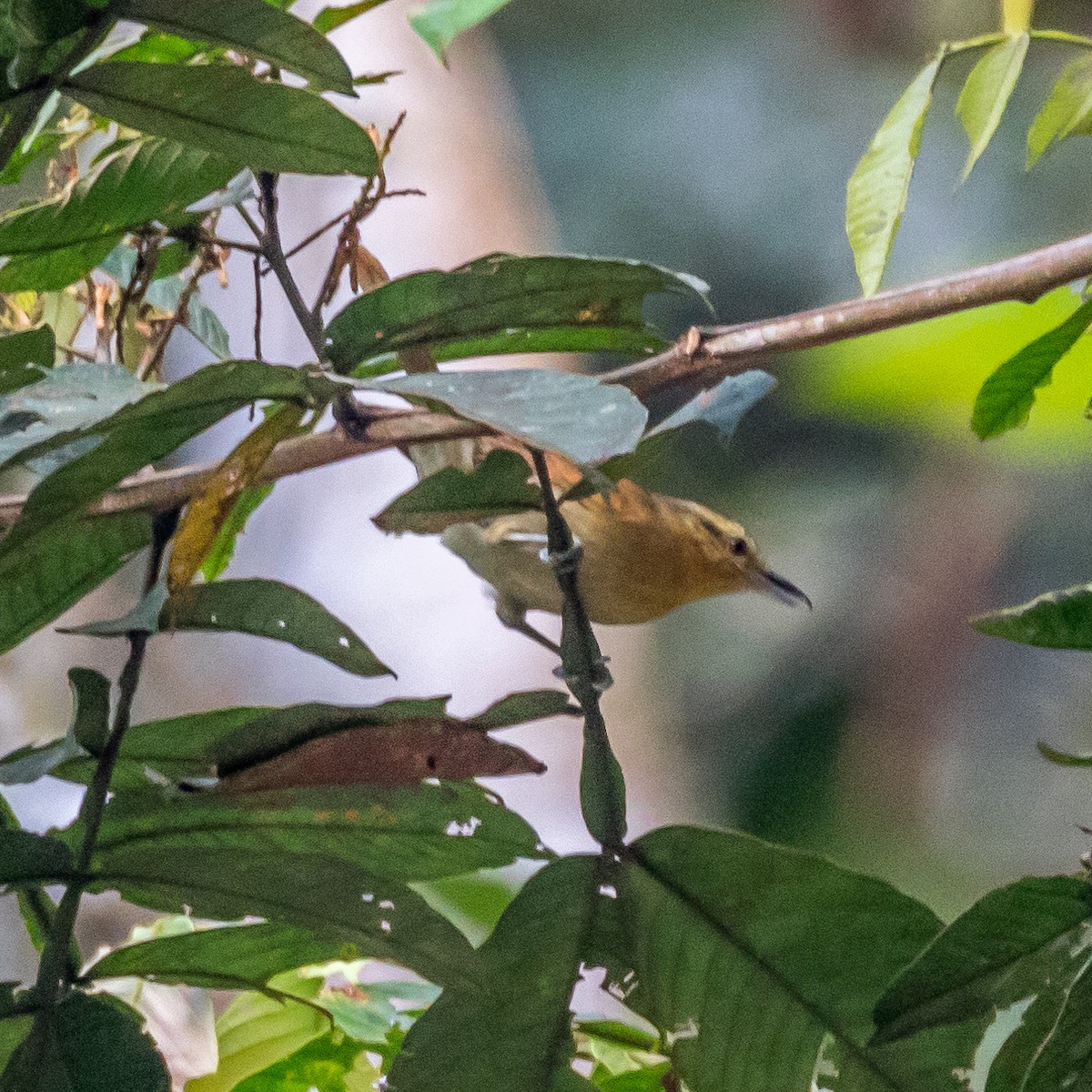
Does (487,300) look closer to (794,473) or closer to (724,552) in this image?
(724,552)

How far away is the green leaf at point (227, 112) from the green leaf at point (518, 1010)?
28 centimetres

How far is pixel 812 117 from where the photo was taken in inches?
64.7

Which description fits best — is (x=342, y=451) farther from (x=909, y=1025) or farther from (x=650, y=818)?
(x=650, y=818)

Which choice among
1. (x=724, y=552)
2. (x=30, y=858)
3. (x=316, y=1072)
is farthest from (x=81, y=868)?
(x=724, y=552)

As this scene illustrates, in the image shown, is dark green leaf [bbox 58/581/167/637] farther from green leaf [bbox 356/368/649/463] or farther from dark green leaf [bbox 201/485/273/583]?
dark green leaf [bbox 201/485/273/583]

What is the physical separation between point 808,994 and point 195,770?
0.27 meters

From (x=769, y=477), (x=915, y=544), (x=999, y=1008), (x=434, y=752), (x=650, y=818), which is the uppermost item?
(x=434, y=752)

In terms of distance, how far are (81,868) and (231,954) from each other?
99 mm

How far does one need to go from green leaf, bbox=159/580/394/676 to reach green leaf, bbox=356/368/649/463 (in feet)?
0.57

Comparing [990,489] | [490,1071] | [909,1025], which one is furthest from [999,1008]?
[990,489]

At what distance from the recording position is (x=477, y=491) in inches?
19.8

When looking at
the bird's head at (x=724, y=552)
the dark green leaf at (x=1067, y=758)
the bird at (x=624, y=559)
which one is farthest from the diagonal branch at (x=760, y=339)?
the bird's head at (x=724, y=552)

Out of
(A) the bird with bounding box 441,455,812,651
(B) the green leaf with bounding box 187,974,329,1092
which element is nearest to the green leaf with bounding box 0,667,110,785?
(B) the green leaf with bounding box 187,974,329,1092

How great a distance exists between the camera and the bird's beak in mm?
1137
